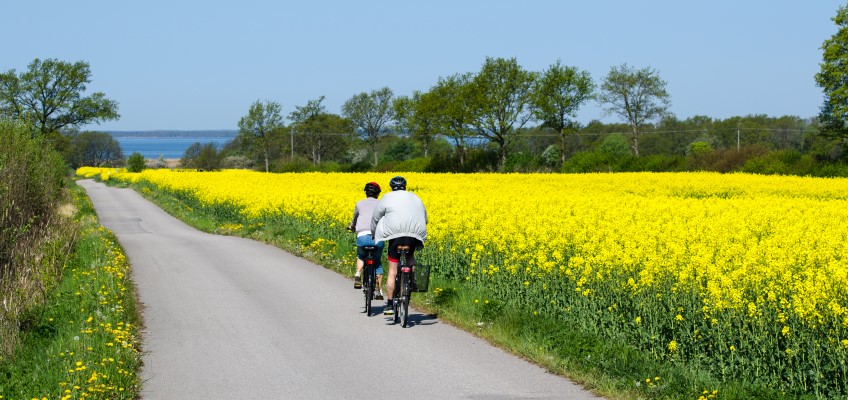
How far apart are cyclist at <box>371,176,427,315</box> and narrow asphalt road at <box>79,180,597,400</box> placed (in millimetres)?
895

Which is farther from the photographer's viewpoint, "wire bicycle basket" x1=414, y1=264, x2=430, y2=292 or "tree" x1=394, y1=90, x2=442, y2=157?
"tree" x1=394, y1=90, x2=442, y2=157

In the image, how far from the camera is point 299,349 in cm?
1052

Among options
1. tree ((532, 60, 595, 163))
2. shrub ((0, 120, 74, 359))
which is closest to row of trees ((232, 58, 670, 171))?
tree ((532, 60, 595, 163))

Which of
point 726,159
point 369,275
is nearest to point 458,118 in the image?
point 726,159

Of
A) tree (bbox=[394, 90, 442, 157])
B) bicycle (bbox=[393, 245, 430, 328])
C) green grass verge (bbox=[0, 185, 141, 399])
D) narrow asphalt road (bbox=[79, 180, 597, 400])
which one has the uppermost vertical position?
tree (bbox=[394, 90, 442, 157])

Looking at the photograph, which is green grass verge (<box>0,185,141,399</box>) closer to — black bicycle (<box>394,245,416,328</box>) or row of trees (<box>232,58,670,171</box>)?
black bicycle (<box>394,245,416,328</box>)

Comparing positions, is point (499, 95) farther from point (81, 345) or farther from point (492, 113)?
point (81, 345)

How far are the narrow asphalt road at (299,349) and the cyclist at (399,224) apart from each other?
895 mm

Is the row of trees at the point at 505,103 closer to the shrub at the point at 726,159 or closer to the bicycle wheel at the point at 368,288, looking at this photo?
the shrub at the point at 726,159

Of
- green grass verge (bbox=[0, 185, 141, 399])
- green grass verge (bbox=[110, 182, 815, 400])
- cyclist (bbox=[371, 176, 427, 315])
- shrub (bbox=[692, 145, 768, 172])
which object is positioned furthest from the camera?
shrub (bbox=[692, 145, 768, 172])

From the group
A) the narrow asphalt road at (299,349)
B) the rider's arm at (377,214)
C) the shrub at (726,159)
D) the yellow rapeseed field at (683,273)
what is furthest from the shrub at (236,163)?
the rider's arm at (377,214)

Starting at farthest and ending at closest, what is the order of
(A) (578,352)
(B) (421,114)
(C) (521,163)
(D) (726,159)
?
(B) (421,114)
(C) (521,163)
(D) (726,159)
(A) (578,352)

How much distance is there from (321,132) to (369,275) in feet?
442

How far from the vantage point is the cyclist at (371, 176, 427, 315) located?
12102 millimetres
